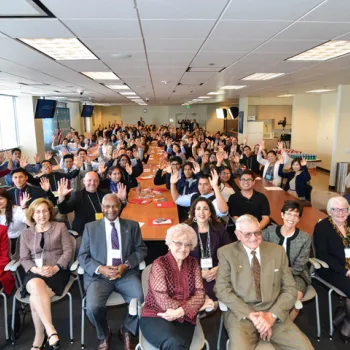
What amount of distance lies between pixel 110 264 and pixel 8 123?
39.0ft

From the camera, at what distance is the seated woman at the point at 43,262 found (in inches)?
114

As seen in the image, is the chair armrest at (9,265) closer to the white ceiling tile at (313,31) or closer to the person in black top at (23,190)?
the person in black top at (23,190)

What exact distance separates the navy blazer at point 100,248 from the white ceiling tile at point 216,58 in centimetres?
269

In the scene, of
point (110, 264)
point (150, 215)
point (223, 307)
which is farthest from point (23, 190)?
point (223, 307)

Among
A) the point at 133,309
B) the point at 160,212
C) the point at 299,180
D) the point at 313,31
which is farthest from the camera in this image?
the point at 299,180

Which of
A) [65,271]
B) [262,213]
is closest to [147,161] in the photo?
[262,213]

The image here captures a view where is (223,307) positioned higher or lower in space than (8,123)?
lower

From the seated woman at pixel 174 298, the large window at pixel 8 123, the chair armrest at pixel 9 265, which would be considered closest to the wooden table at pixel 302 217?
the seated woman at pixel 174 298

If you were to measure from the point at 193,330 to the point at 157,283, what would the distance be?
458 millimetres

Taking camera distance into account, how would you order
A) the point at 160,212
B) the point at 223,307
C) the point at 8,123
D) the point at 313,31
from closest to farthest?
1. the point at 223,307
2. the point at 313,31
3. the point at 160,212
4. the point at 8,123

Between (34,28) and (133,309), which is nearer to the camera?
(133,309)

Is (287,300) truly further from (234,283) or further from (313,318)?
(313,318)

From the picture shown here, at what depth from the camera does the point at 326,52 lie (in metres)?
4.50

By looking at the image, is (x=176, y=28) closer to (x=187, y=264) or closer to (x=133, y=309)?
(x=187, y=264)
